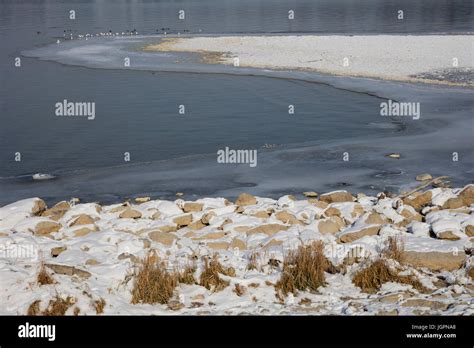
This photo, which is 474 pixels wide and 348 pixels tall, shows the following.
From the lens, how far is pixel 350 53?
3322 cm

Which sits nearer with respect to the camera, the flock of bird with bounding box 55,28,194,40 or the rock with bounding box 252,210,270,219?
the rock with bounding box 252,210,270,219

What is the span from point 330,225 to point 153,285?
3569mm

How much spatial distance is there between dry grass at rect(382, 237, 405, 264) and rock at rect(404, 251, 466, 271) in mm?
80

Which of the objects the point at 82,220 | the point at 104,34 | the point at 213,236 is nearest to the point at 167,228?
the point at 213,236

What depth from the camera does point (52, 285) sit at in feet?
26.2

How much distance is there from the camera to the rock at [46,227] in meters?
11.2

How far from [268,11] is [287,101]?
144 ft

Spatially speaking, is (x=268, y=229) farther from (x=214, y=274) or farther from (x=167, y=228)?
(x=214, y=274)

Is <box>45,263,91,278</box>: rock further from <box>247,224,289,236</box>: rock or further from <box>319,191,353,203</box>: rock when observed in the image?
<box>319,191,353,203</box>: rock

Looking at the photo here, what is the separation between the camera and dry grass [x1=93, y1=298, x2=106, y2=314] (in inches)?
307

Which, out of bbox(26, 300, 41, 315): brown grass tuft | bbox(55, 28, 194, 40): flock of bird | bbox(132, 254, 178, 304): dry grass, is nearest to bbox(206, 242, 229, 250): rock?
bbox(132, 254, 178, 304): dry grass

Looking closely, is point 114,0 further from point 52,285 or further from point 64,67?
point 52,285

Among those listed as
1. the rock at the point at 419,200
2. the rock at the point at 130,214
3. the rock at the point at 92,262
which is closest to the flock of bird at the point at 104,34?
the rock at the point at 130,214

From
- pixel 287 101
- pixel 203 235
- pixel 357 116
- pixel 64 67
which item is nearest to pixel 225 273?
pixel 203 235
